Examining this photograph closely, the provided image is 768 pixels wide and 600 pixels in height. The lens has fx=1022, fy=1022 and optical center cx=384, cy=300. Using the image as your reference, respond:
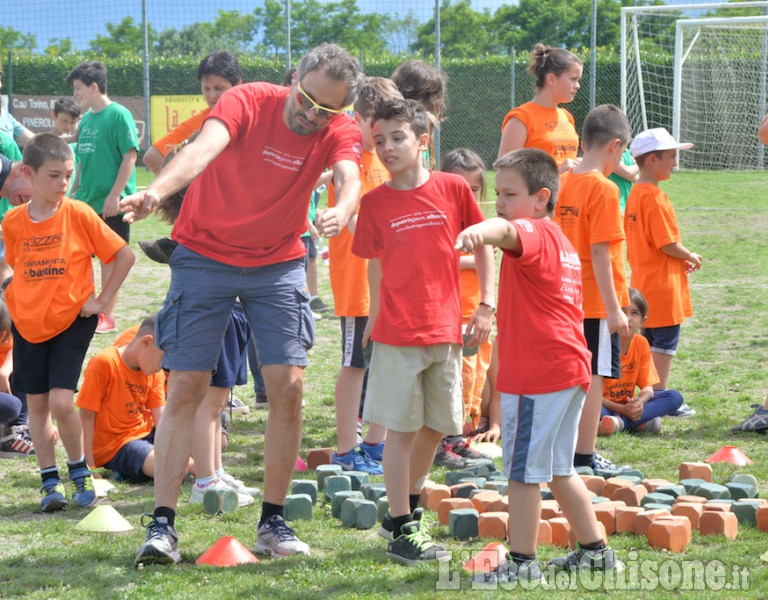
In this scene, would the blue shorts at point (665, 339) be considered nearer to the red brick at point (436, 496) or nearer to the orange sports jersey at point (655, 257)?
the orange sports jersey at point (655, 257)

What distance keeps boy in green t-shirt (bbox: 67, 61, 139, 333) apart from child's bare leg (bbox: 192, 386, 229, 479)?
478 centimetres

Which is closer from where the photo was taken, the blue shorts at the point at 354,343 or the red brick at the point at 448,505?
the red brick at the point at 448,505

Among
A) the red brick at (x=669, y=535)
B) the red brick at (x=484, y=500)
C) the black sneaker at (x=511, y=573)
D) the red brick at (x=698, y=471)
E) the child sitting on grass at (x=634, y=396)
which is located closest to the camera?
the black sneaker at (x=511, y=573)

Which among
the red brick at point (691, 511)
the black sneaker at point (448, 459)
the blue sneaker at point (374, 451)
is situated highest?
the red brick at point (691, 511)

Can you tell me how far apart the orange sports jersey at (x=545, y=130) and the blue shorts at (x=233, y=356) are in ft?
6.63

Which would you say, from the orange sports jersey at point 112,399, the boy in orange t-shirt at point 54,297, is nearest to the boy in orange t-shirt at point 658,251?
the orange sports jersey at point 112,399

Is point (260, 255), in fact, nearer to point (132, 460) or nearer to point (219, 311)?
point (219, 311)

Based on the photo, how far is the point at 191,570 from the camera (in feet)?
13.3

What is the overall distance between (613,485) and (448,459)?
3.96 feet

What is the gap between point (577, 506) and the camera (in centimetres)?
386

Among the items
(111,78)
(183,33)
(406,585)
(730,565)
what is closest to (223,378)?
(406,585)

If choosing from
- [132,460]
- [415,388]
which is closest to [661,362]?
[415,388]

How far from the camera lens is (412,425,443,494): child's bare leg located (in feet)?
14.4

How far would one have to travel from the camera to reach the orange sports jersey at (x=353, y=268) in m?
5.71
